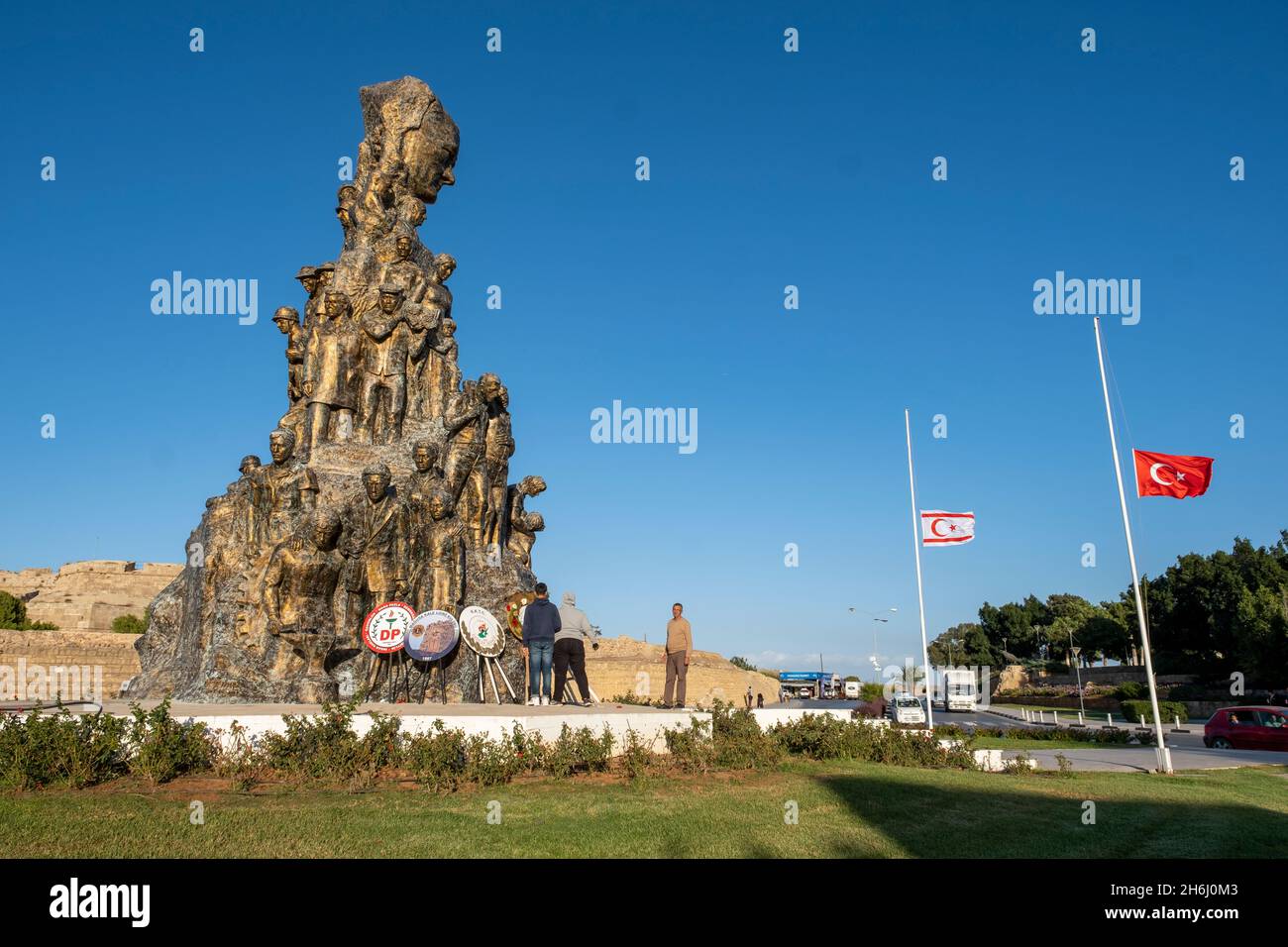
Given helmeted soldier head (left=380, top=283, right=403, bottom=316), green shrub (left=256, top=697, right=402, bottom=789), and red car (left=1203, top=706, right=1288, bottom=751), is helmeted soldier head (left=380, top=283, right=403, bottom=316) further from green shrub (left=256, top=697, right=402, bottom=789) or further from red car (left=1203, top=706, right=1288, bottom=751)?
red car (left=1203, top=706, right=1288, bottom=751)

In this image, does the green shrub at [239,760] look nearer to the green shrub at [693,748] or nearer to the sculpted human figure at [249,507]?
the green shrub at [693,748]

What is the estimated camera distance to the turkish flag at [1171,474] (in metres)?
18.4

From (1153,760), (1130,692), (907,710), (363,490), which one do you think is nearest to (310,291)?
(363,490)

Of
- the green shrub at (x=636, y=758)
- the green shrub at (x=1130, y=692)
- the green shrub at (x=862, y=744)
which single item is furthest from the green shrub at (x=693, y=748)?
the green shrub at (x=1130, y=692)

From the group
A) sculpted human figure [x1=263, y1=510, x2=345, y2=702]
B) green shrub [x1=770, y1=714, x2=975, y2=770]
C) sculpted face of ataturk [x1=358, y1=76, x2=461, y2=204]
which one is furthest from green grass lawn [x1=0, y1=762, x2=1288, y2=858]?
sculpted face of ataturk [x1=358, y1=76, x2=461, y2=204]

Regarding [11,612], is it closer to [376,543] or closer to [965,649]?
[376,543]

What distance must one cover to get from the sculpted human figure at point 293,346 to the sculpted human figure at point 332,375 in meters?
1.23

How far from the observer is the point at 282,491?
18375mm

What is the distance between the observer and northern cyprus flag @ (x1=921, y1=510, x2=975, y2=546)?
25375 mm

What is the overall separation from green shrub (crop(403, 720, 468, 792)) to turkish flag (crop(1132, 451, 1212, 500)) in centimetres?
1475

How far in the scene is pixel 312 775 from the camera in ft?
30.7

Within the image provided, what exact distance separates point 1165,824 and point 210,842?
8.71 m

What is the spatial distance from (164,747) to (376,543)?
844cm
